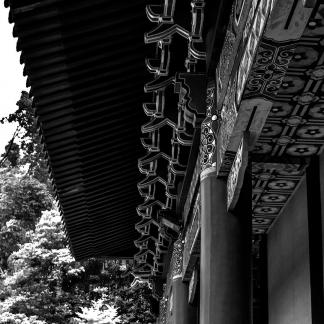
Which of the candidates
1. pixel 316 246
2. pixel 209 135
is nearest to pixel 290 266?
pixel 316 246

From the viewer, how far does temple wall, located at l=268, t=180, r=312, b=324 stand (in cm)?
842

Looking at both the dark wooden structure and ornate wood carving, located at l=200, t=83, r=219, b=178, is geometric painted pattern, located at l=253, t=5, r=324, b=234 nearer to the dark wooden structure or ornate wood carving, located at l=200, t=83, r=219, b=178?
the dark wooden structure

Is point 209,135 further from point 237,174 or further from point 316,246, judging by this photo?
point 316,246

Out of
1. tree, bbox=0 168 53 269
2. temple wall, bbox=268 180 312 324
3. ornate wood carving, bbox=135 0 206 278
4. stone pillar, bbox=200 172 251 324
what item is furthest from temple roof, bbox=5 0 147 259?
tree, bbox=0 168 53 269

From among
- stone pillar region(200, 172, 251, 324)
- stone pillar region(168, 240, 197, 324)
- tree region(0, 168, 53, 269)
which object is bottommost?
stone pillar region(200, 172, 251, 324)

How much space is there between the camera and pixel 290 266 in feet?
29.6

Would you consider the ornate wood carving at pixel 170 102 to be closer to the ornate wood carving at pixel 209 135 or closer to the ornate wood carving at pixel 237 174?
the ornate wood carving at pixel 209 135

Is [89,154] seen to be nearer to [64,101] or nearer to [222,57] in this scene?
[64,101]

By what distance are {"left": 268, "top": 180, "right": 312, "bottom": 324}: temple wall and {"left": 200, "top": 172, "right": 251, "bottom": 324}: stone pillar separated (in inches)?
72.1

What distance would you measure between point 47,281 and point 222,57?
22.7m

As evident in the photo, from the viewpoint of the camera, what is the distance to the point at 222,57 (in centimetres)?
672

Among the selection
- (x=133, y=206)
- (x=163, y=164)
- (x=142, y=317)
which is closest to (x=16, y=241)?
(x=142, y=317)

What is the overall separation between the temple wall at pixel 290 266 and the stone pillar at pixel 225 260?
183 cm

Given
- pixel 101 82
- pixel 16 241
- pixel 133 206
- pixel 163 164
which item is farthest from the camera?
pixel 16 241
